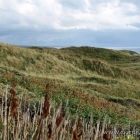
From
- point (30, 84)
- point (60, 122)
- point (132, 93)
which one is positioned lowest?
point (132, 93)

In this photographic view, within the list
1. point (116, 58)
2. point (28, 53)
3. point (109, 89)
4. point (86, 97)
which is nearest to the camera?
point (86, 97)

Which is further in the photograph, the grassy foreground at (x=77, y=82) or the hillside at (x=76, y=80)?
the hillside at (x=76, y=80)

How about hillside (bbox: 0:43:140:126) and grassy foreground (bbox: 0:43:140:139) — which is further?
hillside (bbox: 0:43:140:126)

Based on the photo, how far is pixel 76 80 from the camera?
127 ft

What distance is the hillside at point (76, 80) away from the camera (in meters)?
22.0

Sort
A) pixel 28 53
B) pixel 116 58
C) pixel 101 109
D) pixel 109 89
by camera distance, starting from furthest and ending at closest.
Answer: pixel 116 58 → pixel 28 53 → pixel 109 89 → pixel 101 109

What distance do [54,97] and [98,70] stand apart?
90.0 feet

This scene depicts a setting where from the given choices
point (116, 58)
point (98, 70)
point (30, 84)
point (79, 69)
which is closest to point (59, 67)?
point (79, 69)

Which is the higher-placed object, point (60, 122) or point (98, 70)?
point (60, 122)

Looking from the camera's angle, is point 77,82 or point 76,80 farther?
point 76,80

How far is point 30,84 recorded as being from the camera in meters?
24.1

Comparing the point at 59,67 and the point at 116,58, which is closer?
the point at 59,67

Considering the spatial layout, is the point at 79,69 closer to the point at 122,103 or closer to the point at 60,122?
the point at 122,103

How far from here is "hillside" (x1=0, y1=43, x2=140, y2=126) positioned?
22.0 meters
